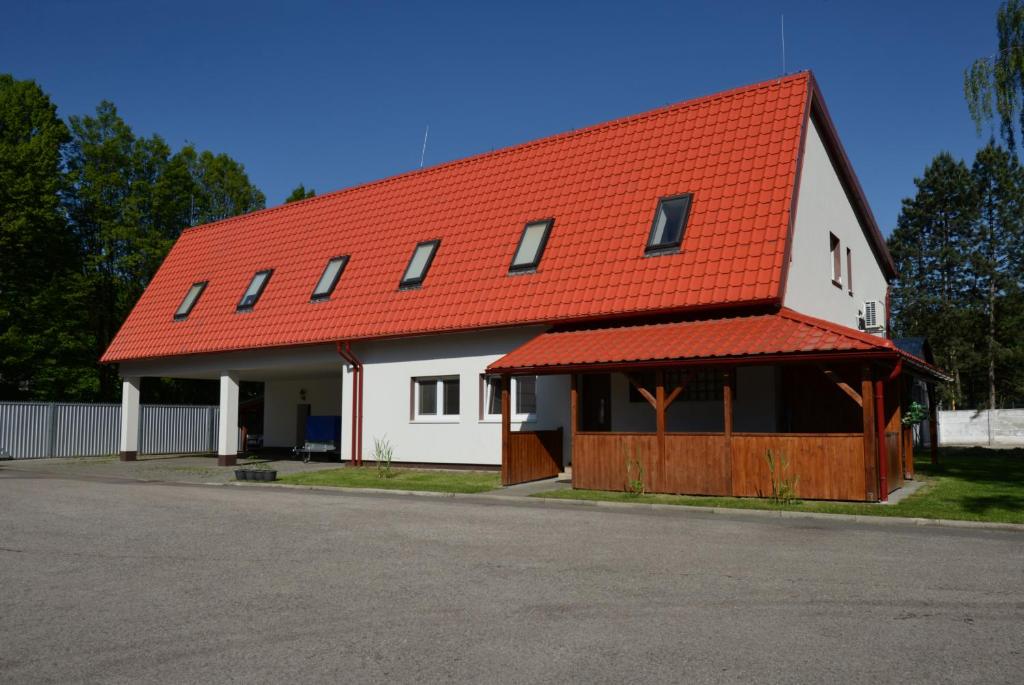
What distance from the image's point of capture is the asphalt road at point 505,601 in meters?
4.68

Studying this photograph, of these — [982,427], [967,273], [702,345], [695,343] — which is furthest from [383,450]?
[967,273]

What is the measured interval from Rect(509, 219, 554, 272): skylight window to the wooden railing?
4.97m

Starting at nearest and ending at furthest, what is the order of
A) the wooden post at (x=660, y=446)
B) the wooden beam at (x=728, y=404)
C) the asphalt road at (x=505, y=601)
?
1. the asphalt road at (x=505, y=601)
2. the wooden beam at (x=728, y=404)
3. the wooden post at (x=660, y=446)

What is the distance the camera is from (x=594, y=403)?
17.9 meters

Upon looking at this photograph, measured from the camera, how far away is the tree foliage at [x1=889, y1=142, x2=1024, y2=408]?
182ft

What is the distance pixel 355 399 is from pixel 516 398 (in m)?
4.63

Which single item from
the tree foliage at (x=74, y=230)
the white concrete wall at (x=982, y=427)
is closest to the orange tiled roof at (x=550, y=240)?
the tree foliage at (x=74, y=230)

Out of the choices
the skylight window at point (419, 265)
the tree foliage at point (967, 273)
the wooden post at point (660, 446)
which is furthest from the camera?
the tree foliage at point (967, 273)

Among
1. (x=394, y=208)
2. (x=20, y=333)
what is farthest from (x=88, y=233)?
(x=394, y=208)

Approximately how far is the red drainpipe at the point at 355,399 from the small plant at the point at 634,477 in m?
8.52

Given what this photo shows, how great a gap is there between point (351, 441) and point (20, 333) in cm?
2254

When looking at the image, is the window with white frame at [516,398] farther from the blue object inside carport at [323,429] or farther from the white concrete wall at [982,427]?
the white concrete wall at [982,427]

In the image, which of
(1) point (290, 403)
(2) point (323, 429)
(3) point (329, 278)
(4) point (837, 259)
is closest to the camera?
(4) point (837, 259)

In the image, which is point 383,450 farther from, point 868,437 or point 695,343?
point 868,437
